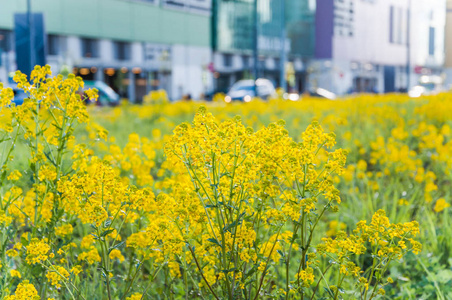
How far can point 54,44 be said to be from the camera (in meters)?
41.0

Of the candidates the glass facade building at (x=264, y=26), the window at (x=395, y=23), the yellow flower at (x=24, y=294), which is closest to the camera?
the yellow flower at (x=24, y=294)

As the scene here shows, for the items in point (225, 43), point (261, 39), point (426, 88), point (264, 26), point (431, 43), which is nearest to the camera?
point (426, 88)

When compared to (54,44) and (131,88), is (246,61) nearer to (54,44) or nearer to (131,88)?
(131,88)

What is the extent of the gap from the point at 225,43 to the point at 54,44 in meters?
21.2

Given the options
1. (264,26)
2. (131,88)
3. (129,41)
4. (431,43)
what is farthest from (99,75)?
(431,43)

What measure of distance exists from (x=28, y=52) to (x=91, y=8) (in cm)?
3053

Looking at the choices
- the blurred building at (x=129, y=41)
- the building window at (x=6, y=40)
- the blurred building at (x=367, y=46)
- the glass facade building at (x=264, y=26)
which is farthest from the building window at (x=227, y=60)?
the building window at (x=6, y=40)

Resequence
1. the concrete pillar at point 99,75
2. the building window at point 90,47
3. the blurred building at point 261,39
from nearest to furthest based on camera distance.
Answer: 1. the building window at point 90,47
2. the concrete pillar at point 99,75
3. the blurred building at point 261,39

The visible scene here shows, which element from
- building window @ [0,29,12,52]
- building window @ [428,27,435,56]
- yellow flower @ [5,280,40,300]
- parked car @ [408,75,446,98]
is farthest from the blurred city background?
yellow flower @ [5,280,40,300]

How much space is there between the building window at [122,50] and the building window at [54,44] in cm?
649

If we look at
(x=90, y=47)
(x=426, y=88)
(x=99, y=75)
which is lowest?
(x=426, y=88)

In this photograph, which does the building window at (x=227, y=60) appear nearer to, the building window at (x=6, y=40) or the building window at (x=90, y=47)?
the building window at (x=90, y=47)

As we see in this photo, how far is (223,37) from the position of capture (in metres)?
58.0

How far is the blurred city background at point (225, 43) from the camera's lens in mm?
37406
